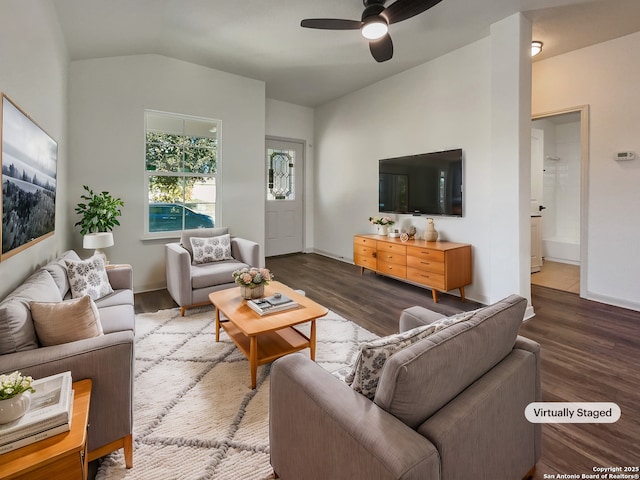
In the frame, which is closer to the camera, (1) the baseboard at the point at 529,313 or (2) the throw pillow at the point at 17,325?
(2) the throw pillow at the point at 17,325

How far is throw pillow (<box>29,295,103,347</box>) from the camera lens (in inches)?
59.8

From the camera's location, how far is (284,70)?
4738mm

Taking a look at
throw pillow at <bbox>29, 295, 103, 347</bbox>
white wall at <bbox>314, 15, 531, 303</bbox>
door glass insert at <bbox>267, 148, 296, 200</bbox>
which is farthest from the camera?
door glass insert at <bbox>267, 148, 296, 200</bbox>

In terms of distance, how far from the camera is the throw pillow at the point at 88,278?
8.25ft

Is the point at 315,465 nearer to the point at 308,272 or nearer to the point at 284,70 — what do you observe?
the point at 308,272

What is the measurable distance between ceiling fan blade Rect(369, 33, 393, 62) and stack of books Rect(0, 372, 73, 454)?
345 centimetres

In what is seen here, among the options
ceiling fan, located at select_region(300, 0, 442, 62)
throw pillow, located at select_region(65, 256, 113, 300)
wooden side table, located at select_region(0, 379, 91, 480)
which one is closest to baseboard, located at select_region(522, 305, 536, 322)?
ceiling fan, located at select_region(300, 0, 442, 62)

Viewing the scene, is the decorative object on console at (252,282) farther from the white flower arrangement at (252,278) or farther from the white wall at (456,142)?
the white wall at (456,142)

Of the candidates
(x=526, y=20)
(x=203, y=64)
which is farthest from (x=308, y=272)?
(x=526, y=20)

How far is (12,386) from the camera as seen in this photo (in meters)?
1.09

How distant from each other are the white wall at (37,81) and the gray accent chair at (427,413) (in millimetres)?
1873

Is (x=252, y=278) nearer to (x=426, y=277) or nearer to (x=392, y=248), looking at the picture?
(x=426, y=277)

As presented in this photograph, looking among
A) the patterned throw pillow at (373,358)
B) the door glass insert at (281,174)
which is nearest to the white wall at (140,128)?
the door glass insert at (281,174)

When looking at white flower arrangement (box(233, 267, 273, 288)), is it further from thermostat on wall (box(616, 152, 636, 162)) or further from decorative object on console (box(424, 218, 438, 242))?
thermostat on wall (box(616, 152, 636, 162))
